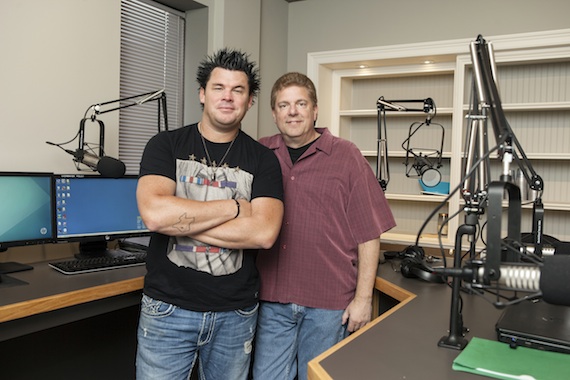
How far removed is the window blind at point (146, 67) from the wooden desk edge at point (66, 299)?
4.11 ft

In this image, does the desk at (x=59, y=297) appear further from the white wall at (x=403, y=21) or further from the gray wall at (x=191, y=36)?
the white wall at (x=403, y=21)

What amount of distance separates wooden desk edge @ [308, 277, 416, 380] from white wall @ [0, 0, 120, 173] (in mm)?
1607

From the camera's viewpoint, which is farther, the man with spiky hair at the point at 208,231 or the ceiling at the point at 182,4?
the ceiling at the point at 182,4

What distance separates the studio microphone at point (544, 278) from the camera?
833 millimetres

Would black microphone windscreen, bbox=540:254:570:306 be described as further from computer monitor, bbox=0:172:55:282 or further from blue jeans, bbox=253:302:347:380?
computer monitor, bbox=0:172:55:282

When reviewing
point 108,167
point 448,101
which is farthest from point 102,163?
point 448,101

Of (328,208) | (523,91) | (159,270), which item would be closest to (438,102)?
(523,91)

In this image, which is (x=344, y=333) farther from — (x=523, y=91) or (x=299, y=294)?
(x=523, y=91)

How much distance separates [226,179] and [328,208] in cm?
47

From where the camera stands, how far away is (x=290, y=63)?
4.29 m

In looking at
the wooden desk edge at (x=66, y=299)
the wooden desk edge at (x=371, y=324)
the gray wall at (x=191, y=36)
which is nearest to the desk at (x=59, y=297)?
the wooden desk edge at (x=66, y=299)

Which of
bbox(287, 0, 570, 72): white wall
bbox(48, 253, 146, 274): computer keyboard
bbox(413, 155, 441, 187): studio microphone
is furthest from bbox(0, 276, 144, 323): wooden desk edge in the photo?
bbox(287, 0, 570, 72): white wall

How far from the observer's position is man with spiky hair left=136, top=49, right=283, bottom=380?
1.60 metres

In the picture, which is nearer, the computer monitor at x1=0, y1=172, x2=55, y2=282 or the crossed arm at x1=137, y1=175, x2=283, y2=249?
the crossed arm at x1=137, y1=175, x2=283, y2=249
